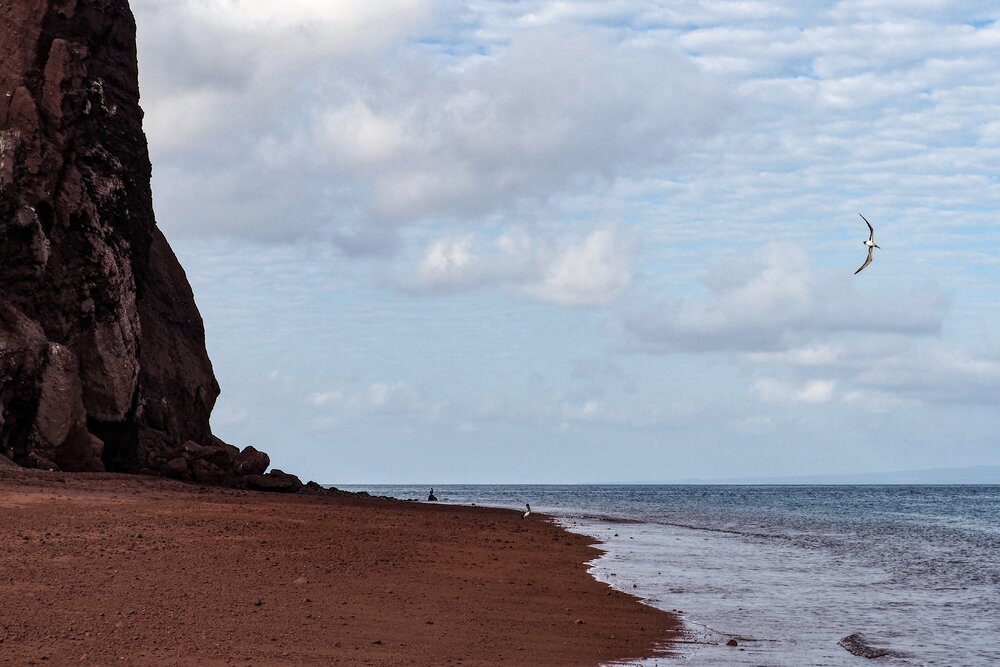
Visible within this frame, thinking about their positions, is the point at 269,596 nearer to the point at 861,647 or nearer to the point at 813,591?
the point at 861,647

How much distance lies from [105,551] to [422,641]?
5663mm

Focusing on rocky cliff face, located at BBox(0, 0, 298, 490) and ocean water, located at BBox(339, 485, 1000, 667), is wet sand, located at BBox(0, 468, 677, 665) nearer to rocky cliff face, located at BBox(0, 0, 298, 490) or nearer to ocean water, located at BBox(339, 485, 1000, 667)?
ocean water, located at BBox(339, 485, 1000, 667)

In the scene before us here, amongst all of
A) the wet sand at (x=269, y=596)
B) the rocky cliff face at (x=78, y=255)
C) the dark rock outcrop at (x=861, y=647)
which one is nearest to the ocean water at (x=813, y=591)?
the dark rock outcrop at (x=861, y=647)

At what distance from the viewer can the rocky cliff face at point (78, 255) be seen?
3145 centimetres

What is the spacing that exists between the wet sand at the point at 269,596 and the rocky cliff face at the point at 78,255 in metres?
9.48

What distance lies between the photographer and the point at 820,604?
18156 mm

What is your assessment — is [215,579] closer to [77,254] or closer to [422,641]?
[422,641]

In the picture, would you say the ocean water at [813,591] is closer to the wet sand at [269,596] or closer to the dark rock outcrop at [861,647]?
the dark rock outcrop at [861,647]

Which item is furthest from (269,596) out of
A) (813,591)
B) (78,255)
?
(78,255)

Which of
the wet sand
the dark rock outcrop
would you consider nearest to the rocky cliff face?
the wet sand

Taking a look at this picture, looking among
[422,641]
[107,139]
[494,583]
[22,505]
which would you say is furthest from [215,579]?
[107,139]

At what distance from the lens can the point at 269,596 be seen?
1334 centimetres

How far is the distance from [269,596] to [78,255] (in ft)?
84.1

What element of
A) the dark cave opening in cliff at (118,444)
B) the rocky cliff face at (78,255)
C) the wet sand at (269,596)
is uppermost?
the rocky cliff face at (78,255)
